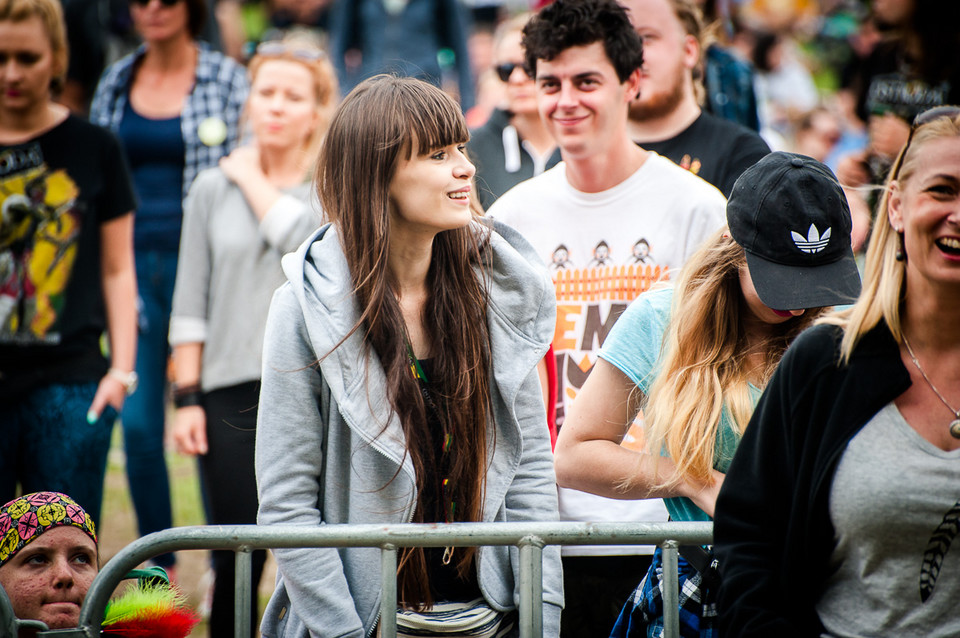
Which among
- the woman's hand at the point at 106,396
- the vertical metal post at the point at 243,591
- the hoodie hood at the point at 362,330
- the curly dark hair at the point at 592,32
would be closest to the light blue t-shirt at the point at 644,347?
the hoodie hood at the point at 362,330

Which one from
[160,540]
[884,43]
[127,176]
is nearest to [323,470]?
[160,540]

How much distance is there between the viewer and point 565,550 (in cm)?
326

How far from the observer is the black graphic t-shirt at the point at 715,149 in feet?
12.6

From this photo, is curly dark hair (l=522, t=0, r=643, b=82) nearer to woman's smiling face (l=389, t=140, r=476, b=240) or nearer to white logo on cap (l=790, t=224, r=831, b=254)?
woman's smiling face (l=389, t=140, r=476, b=240)

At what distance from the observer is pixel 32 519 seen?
9.47 feet

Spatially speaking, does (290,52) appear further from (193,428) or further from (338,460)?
(338,460)

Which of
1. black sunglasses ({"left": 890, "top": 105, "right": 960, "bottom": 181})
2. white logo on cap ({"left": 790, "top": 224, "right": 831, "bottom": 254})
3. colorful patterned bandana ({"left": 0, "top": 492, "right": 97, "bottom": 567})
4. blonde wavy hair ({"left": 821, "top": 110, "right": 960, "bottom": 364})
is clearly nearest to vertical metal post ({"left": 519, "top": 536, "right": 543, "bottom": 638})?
blonde wavy hair ({"left": 821, "top": 110, "right": 960, "bottom": 364})

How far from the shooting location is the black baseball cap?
249 cm

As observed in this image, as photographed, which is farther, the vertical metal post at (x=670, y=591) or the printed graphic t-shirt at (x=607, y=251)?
the printed graphic t-shirt at (x=607, y=251)

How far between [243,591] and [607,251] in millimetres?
1685

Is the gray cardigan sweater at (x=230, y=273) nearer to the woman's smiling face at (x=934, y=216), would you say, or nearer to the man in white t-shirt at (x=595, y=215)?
the man in white t-shirt at (x=595, y=215)

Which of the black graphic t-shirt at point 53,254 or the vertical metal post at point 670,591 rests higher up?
the black graphic t-shirt at point 53,254

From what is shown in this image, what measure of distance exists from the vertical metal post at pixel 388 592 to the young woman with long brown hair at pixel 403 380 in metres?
0.13

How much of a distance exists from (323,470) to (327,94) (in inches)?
99.3
